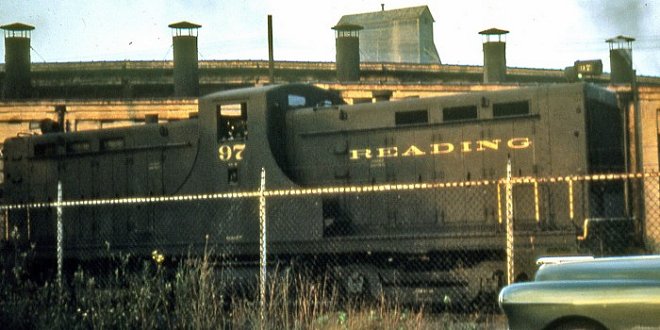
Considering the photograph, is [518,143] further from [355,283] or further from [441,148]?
[355,283]

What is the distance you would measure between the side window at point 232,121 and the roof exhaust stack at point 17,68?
72.5 feet

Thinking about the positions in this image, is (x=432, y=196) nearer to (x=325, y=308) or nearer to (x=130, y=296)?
(x=325, y=308)

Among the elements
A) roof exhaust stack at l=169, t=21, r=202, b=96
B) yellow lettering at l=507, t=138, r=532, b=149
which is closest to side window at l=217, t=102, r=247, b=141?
yellow lettering at l=507, t=138, r=532, b=149

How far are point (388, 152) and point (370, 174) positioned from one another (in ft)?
1.55

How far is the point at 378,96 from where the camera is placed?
35125 millimetres

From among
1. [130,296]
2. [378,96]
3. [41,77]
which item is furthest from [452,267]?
[41,77]

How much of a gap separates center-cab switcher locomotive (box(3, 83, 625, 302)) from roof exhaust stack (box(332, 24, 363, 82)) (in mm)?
19146

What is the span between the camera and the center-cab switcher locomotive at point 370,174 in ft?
47.7

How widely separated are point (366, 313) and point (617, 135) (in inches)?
235

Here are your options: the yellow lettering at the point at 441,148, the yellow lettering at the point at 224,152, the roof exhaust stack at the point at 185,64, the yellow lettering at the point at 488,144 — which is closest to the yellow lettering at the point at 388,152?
the yellow lettering at the point at 441,148

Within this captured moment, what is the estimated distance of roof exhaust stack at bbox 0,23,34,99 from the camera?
121ft

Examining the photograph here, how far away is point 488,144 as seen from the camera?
1523cm

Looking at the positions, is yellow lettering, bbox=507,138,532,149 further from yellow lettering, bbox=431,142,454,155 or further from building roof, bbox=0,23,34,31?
building roof, bbox=0,23,34,31

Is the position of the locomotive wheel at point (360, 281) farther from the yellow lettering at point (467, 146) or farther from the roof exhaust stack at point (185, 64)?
the roof exhaust stack at point (185, 64)
